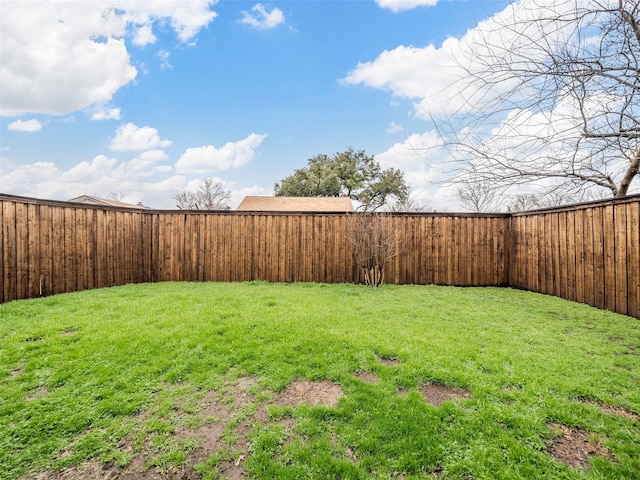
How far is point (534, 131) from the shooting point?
1709 millimetres

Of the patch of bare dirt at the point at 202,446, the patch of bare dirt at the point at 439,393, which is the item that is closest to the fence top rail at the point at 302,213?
the patch of bare dirt at the point at 439,393

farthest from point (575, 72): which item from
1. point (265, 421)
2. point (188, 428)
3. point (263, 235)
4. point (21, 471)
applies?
point (263, 235)

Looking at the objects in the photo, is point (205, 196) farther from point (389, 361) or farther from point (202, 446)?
point (202, 446)

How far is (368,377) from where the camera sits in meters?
2.50

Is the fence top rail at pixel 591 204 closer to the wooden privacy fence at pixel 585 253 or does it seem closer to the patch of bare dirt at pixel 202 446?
the wooden privacy fence at pixel 585 253

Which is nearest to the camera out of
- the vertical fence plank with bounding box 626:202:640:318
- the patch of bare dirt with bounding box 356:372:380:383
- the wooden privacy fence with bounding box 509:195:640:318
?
the patch of bare dirt with bounding box 356:372:380:383

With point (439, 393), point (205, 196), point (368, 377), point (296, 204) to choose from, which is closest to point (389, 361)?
point (368, 377)

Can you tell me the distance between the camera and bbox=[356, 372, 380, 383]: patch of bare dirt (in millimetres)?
2450

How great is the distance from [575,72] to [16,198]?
7.32 metres

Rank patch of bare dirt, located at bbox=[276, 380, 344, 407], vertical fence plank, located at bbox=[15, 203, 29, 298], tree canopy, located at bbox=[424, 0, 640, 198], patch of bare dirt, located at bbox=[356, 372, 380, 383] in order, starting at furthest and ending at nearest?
vertical fence plank, located at bbox=[15, 203, 29, 298]
patch of bare dirt, located at bbox=[356, 372, 380, 383]
patch of bare dirt, located at bbox=[276, 380, 344, 407]
tree canopy, located at bbox=[424, 0, 640, 198]

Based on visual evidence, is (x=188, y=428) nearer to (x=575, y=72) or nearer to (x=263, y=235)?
(x=575, y=72)

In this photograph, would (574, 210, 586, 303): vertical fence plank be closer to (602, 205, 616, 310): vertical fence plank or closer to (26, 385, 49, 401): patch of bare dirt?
(602, 205, 616, 310): vertical fence plank

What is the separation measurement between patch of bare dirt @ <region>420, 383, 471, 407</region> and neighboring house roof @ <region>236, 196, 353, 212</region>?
40.1 feet

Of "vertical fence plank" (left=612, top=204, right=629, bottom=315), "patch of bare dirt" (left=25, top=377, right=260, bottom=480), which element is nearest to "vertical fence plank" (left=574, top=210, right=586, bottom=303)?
"vertical fence plank" (left=612, top=204, right=629, bottom=315)
